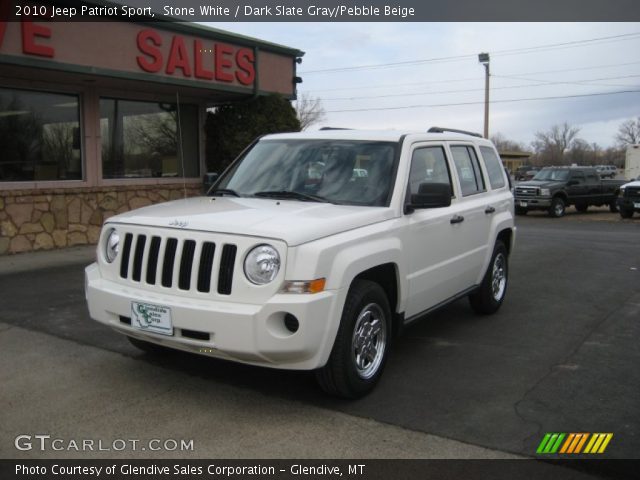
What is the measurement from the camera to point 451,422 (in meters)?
3.98

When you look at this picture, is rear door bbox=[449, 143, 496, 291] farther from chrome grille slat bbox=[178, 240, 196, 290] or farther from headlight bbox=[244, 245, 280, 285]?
chrome grille slat bbox=[178, 240, 196, 290]

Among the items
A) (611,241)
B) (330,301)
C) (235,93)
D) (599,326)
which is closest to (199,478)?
(330,301)

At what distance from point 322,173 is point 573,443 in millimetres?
2692

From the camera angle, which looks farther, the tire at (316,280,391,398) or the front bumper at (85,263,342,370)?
the tire at (316,280,391,398)

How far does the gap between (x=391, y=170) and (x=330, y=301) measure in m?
1.53

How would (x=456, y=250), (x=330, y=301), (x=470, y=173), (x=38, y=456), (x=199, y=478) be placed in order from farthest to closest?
(x=470, y=173) → (x=456, y=250) → (x=330, y=301) → (x=38, y=456) → (x=199, y=478)

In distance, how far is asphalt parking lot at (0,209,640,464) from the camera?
3809 mm

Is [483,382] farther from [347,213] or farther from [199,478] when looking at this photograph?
[199,478]

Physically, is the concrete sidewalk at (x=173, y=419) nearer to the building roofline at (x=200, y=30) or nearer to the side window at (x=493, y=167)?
the side window at (x=493, y=167)

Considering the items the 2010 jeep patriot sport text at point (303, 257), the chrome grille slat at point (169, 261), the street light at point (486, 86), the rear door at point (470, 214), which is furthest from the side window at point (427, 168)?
the street light at point (486, 86)

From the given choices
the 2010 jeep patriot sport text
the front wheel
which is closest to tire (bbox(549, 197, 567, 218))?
the front wheel

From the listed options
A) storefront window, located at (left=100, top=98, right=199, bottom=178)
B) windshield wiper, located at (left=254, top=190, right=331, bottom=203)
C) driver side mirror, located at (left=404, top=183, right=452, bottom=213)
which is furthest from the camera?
storefront window, located at (left=100, top=98, right=199, bottom=178)

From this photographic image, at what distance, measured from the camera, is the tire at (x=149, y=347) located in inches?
199

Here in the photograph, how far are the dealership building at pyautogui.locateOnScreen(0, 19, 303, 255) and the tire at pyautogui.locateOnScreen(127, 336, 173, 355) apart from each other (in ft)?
16.6
